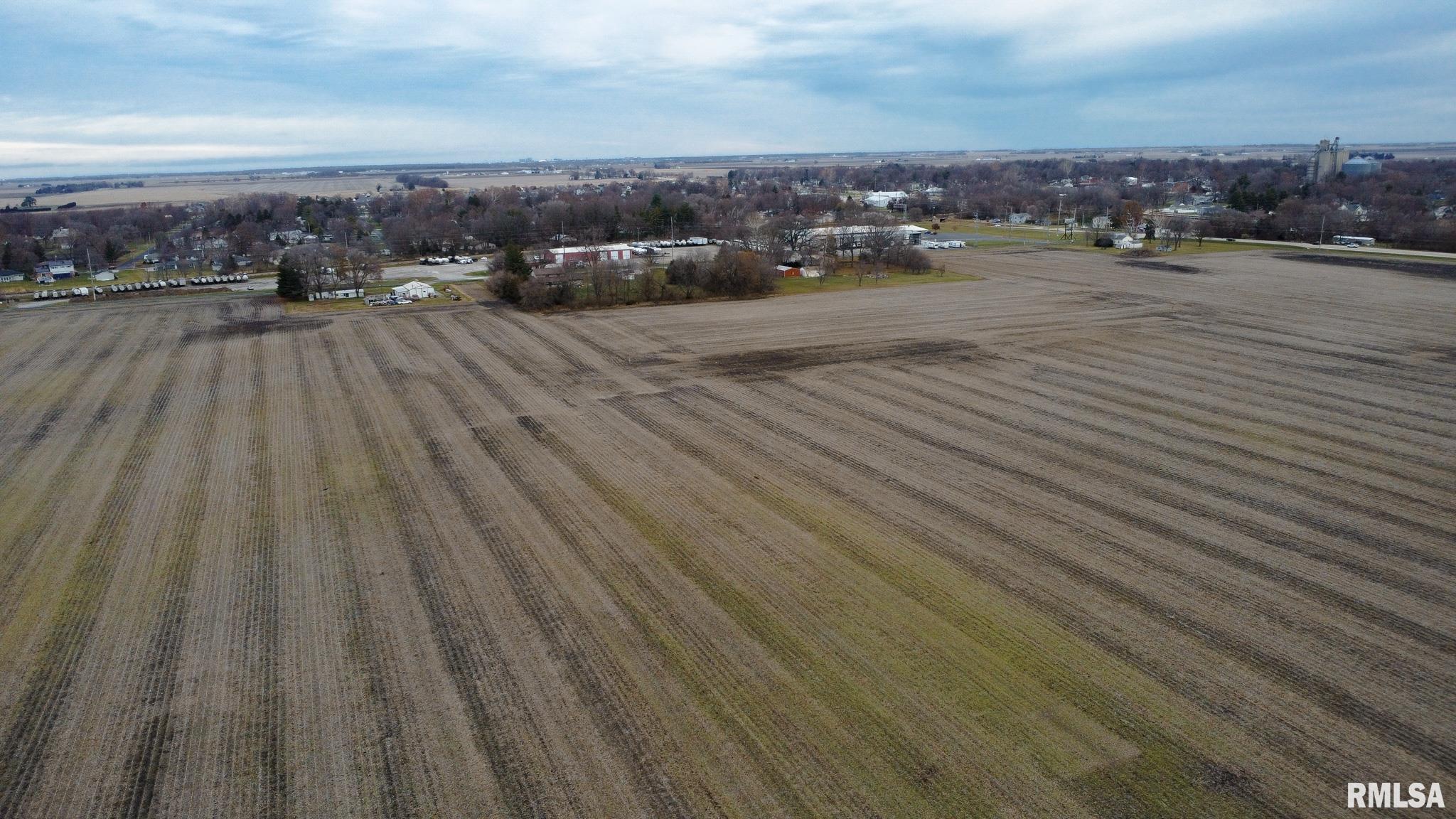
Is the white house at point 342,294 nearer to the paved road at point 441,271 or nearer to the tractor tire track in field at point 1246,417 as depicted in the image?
the paved road at point 441,271

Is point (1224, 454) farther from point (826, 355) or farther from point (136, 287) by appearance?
point (136, 287)

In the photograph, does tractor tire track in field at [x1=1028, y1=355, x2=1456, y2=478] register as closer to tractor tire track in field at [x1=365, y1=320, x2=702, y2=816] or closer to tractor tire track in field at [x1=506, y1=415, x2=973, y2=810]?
tractor tire track in field at [x1=506, y1=415, x2=973, y2=810]

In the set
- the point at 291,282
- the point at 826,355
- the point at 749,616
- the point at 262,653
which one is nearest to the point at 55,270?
the point at 291,282

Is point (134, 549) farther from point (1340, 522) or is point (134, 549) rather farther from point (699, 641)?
point (1340, 522)

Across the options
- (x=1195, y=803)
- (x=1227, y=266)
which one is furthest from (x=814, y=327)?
(x=1227, y=266)

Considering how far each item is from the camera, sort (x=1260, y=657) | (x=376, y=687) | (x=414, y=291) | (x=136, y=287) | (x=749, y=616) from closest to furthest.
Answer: (x=376, y=687)
(x=1260, y=657)
(x=749, y=616)
(x=414, y=291)
(x=136, y=287)

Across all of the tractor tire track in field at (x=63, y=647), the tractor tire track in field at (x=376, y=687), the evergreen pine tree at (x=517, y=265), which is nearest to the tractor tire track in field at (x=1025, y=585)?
the tractor tire track in field at (x=376, y=687)
